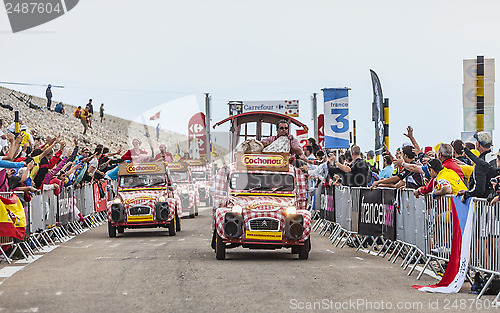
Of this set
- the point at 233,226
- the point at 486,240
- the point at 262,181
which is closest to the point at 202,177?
the point at 262,181

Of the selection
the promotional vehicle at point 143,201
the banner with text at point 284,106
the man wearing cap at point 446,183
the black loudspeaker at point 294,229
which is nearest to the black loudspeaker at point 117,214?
the promotional vehicle at point 143,201

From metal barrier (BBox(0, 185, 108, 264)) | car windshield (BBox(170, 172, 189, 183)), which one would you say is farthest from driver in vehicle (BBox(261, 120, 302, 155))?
car windshield (BBox(170, 172, 189, 183))

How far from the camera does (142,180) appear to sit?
2334 centimetres

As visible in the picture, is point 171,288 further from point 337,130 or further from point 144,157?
point 337,130

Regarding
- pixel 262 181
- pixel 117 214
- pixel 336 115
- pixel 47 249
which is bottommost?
pixel 47 249

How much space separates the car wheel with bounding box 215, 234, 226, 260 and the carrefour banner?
52.4 ft

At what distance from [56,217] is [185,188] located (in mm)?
12407

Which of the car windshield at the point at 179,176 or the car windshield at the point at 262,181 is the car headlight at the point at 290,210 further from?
the car windshield at the point at 179,176

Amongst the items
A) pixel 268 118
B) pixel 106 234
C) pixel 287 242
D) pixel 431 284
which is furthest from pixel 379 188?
pixel 106 234

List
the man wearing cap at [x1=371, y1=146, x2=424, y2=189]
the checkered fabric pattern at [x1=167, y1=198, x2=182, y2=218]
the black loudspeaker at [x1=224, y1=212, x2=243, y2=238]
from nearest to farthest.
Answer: the black loudspeaker at [x1=224, y1=212, x2=243, y2=238] < the man wearing cap at [x1=371, y1=146, x2=424, y2=189] < the checkered fabric pattern at [x1=167, y1=198, x2=182, y2=218]

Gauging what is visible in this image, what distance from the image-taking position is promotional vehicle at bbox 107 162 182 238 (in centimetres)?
2178

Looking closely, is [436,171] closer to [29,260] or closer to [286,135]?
[286,135]

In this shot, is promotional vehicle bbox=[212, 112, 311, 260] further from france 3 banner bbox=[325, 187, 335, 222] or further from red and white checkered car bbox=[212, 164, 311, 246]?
france 3 banner bbox=[325, 187, 335, 222]

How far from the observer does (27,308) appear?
9.57 metres
